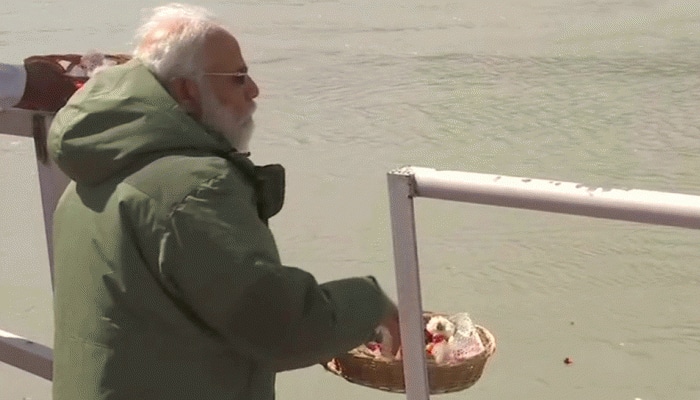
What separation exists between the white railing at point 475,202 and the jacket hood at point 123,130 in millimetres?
288

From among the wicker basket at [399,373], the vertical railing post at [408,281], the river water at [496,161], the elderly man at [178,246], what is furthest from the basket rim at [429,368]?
the river water at [496,161]

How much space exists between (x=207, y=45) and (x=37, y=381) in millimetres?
2748

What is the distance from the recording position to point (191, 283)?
1503mm

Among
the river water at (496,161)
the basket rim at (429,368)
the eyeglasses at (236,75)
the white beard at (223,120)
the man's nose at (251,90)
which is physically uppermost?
the eyeglasses at (236,75)

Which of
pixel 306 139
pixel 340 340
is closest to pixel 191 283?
pixel 340 340

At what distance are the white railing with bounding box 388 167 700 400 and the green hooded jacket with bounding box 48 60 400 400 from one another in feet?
0.27

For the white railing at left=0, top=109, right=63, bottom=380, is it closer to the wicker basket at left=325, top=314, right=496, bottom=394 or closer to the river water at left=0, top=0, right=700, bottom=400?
the river water at left=0, top=0, right=700, bottom=400

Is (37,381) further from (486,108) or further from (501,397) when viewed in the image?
(486,108)

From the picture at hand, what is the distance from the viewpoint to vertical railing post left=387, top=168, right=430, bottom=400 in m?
1.65

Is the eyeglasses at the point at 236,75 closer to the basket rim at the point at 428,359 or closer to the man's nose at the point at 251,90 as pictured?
the man's nose at the point at 251,90

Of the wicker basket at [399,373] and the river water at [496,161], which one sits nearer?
the wicker basket at [399,373]

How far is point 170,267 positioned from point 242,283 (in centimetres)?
10

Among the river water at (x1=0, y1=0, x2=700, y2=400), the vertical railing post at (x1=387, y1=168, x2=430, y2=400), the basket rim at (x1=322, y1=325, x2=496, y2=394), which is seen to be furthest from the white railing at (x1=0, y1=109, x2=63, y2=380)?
the vertical railing post at (x1=387, y1=168, x2=430, y2=400)

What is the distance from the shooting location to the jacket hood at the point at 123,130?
5.01 feet
